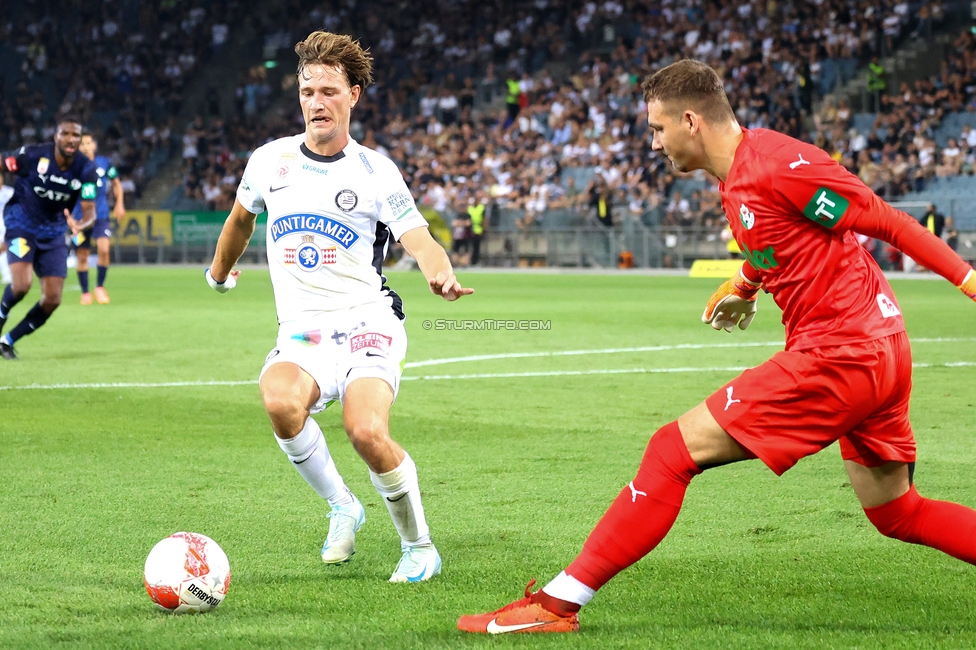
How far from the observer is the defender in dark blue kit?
11859mm

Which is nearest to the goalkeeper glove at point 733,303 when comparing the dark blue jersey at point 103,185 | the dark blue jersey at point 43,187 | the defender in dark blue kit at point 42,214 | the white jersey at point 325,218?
the white jersey at point 325,218

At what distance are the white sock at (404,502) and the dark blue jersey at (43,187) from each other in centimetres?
827

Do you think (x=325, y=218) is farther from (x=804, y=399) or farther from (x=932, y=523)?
(x=932, y=523)

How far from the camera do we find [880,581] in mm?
4559

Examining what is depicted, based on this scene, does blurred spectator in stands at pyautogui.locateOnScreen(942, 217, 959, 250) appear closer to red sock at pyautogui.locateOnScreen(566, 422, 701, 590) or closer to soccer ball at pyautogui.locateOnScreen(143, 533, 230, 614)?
red sock at pyautogui.locateOnScreen(566, 422, 701, 590)

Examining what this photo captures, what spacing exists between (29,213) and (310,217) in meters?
7.96

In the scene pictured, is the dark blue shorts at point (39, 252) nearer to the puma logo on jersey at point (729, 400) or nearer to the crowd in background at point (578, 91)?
the puma logo on jersey at point (729, 400)

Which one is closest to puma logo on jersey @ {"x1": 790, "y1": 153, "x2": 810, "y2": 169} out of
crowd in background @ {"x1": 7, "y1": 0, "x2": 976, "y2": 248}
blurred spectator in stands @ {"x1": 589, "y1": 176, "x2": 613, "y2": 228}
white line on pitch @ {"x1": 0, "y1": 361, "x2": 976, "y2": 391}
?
white line on pitch @ {"x1": 0, "y1": 361, "x2": 976, "y2": 391}

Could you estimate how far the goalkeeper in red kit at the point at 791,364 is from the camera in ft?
12.3

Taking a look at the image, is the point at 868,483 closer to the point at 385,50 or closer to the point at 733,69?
the point at 733,69

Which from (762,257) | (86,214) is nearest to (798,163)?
(762,257)

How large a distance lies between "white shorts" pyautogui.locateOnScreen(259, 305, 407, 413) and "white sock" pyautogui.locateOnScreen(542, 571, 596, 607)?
1.28m

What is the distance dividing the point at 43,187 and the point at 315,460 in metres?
8.04

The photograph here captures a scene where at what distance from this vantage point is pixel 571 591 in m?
3.86
